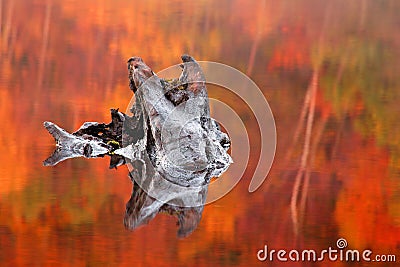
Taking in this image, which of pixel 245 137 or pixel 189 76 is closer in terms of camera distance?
pixel 189 76

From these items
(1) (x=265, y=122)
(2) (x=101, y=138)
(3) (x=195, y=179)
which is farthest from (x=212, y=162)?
(2) (x=101, y=138)

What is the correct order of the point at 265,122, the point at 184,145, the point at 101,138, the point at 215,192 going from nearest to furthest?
the point at 215,192 < the point at 184,145 < the point at 265,122 < the point at 101,138

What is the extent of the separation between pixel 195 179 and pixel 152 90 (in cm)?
50

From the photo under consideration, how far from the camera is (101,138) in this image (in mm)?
3830

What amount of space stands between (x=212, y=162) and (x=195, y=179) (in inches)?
6.9

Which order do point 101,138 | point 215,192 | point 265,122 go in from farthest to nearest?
point 101,138
point 265,122
point 215,192

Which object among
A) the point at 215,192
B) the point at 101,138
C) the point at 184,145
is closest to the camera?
the point at 215,192

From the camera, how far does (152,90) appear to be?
3312mm

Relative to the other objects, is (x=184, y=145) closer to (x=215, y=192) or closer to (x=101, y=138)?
(x=215, y=192)

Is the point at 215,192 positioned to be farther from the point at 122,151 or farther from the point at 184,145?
the point at 122,151

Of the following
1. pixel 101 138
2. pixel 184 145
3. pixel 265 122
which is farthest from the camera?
pixel 101 138

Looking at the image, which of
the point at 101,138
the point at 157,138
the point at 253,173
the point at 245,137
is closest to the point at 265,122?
the point at 245,137

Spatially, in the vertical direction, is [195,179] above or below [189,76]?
below

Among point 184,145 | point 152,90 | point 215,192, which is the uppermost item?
point 152,90
